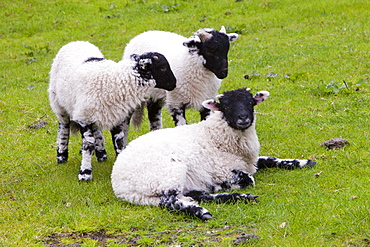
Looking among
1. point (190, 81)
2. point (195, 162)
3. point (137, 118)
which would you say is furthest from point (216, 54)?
point (195, 162)

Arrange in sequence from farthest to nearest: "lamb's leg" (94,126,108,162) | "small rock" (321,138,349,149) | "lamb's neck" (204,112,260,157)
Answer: "lamb's leg" (94,126,108,162)
"small rock" (321,138,349,149)
"lamb's neck" (204,112,260,157)

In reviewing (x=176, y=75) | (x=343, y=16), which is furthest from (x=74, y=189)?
(x=343, y=16)

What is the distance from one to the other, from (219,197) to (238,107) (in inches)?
57.7

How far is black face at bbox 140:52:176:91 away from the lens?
8.84m

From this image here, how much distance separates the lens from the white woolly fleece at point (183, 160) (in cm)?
696

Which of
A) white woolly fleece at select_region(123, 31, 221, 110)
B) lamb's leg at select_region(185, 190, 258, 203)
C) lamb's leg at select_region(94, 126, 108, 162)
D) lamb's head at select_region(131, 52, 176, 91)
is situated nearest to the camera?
lamb's leg at select_region(185, 190, 258, 203)

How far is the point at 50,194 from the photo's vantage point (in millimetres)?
8023

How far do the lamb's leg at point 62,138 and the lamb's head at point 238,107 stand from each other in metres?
3.26

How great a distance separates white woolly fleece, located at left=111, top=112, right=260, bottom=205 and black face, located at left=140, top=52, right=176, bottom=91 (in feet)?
3.64

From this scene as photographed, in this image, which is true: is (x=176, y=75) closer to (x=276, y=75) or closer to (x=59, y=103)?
(x=59, y=103)

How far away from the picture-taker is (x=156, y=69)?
886cm

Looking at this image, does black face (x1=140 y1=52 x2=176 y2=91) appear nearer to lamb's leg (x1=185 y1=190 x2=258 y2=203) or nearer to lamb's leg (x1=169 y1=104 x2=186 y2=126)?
lamb's leg (x1=169 y1=104 x2=186 y2=126)

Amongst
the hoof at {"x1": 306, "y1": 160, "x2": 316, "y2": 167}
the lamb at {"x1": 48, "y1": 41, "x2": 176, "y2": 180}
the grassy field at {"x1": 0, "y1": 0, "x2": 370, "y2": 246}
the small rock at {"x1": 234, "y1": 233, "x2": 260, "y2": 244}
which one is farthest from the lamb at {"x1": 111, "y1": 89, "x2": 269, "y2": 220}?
the lamb at {"x1": 48, "y1": 41, "x2": 176, "y2": 180}

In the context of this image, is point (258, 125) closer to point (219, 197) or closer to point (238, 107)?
point (238, 107)
